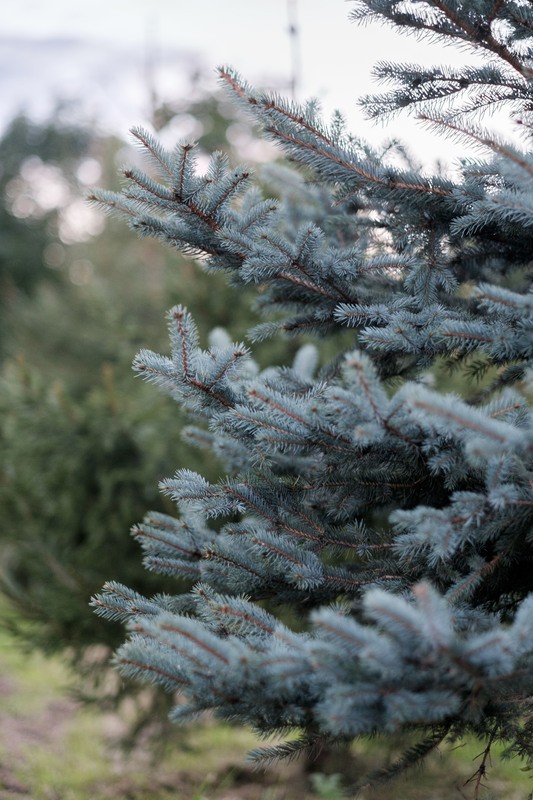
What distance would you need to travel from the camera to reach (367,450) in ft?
6.20

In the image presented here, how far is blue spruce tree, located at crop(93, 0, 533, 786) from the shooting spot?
143cm

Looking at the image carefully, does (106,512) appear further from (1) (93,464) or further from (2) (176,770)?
(2) (176,770)

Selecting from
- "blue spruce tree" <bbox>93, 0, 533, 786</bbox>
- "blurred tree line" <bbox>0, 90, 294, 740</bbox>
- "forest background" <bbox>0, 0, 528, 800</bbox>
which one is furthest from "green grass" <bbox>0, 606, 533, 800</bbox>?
"blue spruce tree" <bbox>93, 0, 533, 786</bbox>

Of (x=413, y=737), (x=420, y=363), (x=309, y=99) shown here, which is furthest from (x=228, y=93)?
(x=413, y=737)

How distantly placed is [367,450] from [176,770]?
13.0 feet

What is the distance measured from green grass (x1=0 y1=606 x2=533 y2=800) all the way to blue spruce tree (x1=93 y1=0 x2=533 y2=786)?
6.07ft

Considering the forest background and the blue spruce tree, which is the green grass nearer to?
the forest background

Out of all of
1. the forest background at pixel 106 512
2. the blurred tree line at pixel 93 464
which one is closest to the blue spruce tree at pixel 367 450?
the forest background at pixel 106 512

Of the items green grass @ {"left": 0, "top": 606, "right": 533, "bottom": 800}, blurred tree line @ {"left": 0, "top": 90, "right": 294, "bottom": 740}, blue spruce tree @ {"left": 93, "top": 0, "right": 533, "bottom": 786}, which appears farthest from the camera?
blurred tree line @ {"left": 0, "top": 90, "right": 294, "bottom": 740}

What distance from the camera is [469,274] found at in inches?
99.7

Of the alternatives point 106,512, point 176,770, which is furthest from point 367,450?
point 176,770

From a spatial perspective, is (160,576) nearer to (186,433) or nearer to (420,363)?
(186,433)

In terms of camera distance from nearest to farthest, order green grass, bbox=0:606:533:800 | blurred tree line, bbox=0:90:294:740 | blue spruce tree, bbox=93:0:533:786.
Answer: blue spruce tree, bbox=93:0:533:786, green grass, bbox=0:606:533:800, blurred tree line, bbox=0:90:294:740

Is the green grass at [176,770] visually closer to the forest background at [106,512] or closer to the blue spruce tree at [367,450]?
the forest background at [106,512]
